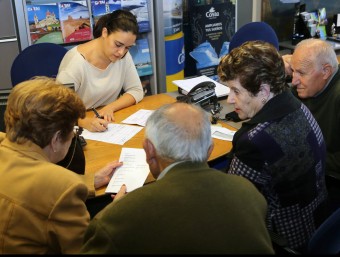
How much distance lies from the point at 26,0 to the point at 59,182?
2605mm

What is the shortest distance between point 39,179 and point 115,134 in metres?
1.07

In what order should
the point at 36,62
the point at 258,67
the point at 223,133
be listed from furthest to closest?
the point at 36,62
the point at 223,133
the point at 258,67

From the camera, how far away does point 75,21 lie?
12.2 feet

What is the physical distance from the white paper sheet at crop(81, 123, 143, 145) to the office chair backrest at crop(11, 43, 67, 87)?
2.13ft

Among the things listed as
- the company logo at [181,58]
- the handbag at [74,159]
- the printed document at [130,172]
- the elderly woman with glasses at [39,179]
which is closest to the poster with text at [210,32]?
the company logo at [181,58]

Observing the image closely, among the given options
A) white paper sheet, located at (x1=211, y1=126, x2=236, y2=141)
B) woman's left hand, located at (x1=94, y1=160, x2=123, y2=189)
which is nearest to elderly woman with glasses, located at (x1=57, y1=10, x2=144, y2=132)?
woman's left hand, located at (x1=94, y1=160, x2=123, y2=189)

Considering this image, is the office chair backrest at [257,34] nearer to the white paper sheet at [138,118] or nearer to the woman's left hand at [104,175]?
the white paper sheet at [138,118]

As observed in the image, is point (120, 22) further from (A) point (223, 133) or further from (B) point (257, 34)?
(B) point (257, 34)

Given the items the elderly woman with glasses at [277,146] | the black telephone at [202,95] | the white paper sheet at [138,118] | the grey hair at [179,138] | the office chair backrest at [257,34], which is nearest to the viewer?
the grey hair at [179,138]

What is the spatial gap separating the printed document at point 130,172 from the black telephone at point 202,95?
2.12ft

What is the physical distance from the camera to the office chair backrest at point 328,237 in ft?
4.60

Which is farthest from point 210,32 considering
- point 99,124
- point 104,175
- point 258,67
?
point 104,175

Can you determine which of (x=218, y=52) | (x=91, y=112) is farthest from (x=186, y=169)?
(x=218, y=52)

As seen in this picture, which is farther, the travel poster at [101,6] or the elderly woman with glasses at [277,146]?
the travel poster at [101,6]
